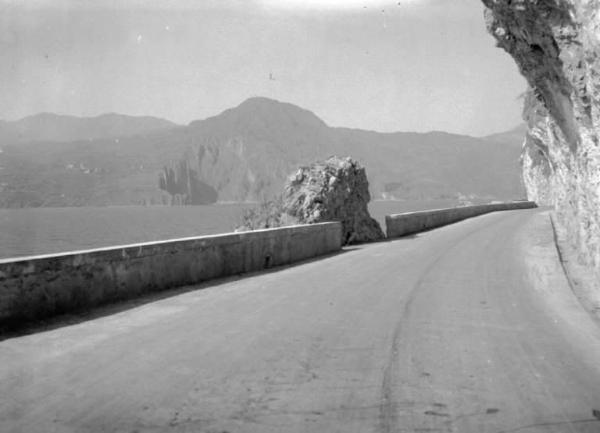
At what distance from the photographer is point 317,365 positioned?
5613 millimetres

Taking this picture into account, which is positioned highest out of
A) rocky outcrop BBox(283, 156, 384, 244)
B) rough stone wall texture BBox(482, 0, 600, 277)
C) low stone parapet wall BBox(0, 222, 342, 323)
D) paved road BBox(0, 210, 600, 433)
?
rough stone wall texture BBox(482, 0, 600, 277)

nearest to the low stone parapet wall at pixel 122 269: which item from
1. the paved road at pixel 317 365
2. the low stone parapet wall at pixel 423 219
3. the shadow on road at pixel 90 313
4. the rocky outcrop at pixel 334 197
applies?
the shadow on road at pixel 90 313

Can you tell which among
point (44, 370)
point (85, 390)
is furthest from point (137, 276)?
point (85, 390)

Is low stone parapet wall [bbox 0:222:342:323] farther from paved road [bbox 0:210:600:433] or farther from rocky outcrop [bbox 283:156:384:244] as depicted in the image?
rocky outcrop [bbox 283:156:384:244]

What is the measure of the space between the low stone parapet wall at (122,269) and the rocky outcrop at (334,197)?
22.9 ft

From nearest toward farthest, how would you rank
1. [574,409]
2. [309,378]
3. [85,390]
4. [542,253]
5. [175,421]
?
[175,421] → [574,409] → [85,390] → [309,378] → [542,253]

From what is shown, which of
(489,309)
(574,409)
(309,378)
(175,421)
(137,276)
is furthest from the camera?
(137,276)

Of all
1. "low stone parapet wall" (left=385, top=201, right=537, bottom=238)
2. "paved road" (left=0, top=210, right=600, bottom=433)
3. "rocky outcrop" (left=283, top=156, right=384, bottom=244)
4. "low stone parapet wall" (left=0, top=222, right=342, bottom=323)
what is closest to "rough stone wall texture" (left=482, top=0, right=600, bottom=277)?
"paved road" (left=0, top=210, right=600, bottom=433)

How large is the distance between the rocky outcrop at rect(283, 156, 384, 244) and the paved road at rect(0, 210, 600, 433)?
12073mm

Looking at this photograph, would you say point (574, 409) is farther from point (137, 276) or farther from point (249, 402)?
point (137, 276)

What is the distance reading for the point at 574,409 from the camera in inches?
180

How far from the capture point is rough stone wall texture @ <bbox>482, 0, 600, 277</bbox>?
1047cm

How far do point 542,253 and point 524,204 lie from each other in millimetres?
50579

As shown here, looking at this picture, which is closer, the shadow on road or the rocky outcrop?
the shadow on road
